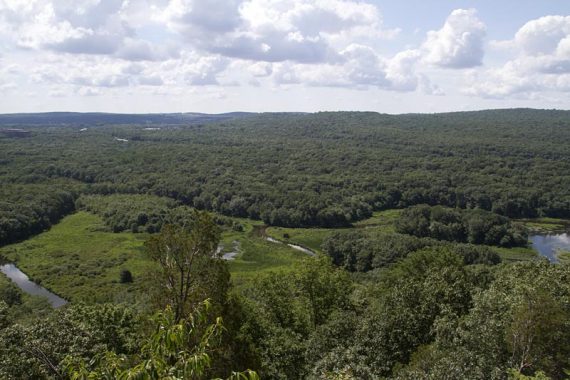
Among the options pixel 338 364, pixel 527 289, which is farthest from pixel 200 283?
pixel 527 289

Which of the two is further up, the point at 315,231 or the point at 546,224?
the point at 315,231

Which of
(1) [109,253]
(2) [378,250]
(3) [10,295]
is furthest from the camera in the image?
(1) [109,253]

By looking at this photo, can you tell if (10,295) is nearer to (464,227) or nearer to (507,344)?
(507,344)

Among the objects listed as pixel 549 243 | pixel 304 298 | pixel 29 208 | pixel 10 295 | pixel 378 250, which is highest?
pixel 304 298

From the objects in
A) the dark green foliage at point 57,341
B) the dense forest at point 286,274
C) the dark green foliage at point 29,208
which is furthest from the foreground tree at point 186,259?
the dark green foliage at point 29,208

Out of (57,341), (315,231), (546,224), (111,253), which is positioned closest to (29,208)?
(111,253)

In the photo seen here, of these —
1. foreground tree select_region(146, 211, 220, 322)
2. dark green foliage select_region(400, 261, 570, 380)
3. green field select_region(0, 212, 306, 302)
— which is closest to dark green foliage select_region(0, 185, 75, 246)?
green field select_region(0, 212, 306, 302)

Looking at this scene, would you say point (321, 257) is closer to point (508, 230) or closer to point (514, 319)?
point (514, 319)
